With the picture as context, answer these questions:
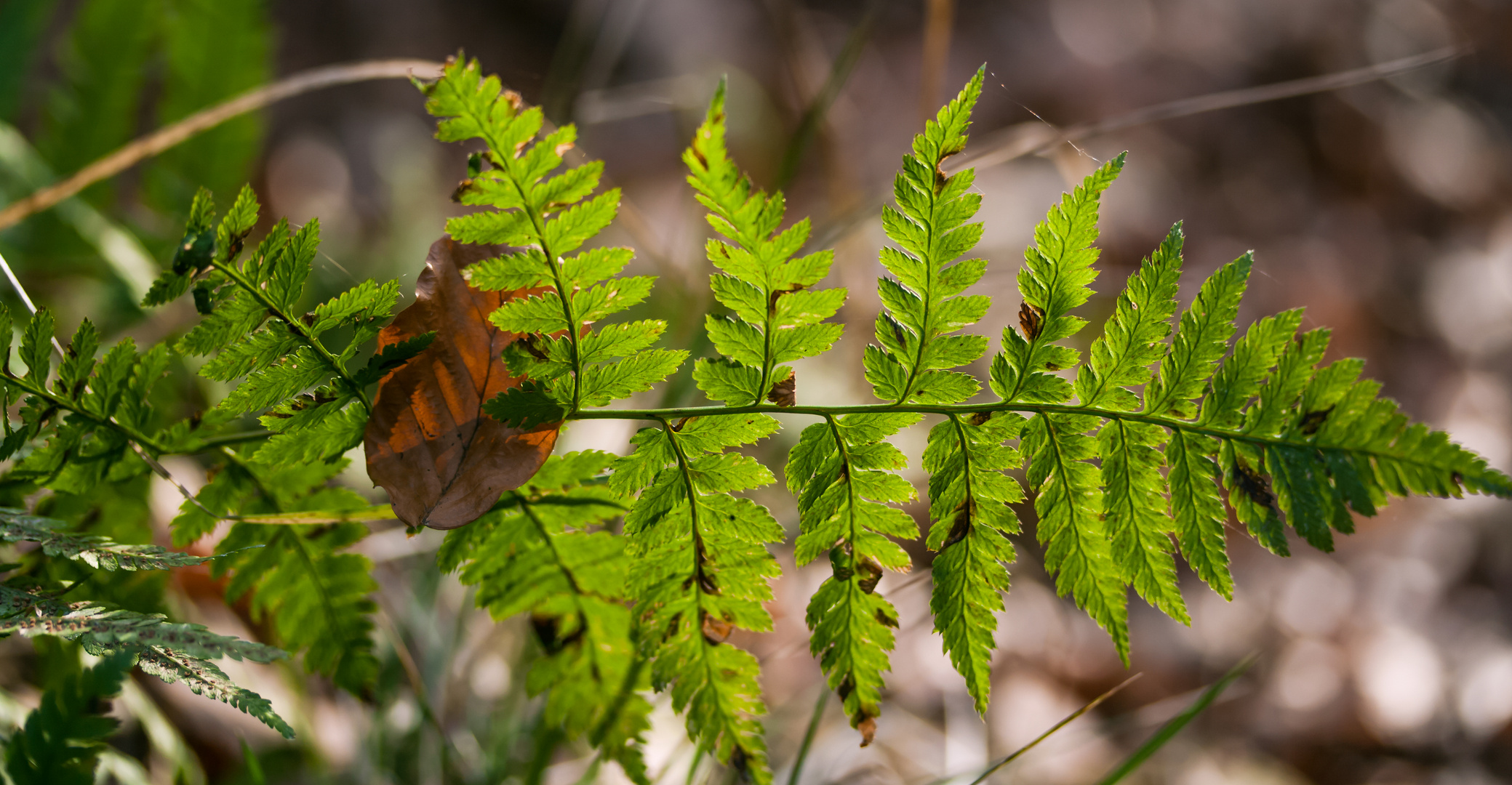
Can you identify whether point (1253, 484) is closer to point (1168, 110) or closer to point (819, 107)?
point (1168, 110)

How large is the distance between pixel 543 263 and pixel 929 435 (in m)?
0.50

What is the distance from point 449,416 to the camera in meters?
0.93

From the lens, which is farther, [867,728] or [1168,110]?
[1168,110]

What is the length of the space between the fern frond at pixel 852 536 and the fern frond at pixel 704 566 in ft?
0.18

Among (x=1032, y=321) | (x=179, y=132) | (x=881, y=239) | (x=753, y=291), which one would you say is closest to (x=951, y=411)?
(x=1032, y=321)

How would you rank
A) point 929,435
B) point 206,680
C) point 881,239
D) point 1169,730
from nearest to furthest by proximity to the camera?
point 206,680
point 929,435
point 1169,730
point 881,239

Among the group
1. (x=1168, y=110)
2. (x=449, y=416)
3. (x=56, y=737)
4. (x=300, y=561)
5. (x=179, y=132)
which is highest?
(x=1168, y=110)

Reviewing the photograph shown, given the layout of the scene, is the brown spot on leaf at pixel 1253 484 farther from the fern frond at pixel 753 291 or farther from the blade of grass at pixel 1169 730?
the fern frond at pixel 753 291

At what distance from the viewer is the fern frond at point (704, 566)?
0.91 m

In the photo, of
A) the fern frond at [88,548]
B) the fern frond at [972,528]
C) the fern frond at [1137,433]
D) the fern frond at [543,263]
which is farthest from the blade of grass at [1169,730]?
the fern frond at [88,548]

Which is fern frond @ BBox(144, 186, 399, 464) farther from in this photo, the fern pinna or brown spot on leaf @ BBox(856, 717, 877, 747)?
brown spot on leaf @ BBox(856, 717, 877, 747)

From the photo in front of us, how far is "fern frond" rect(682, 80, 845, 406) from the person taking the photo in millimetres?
808

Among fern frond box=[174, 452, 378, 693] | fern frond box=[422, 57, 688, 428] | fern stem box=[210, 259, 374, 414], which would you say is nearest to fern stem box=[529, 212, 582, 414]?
fern frond box=[422, 57, 688, 428]

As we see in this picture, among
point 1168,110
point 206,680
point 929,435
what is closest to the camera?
point 206,680
